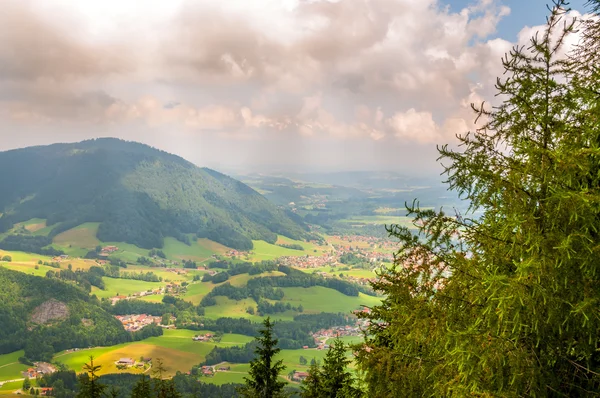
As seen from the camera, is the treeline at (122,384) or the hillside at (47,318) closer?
the treeline at (122,384)

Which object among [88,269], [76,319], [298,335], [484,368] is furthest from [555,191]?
[88,269]

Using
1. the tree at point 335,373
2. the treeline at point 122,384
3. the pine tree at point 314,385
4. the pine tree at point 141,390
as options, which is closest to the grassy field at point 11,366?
the treeline at point 122,384

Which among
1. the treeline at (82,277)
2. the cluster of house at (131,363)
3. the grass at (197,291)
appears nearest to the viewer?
the cluster of house at (131,363)

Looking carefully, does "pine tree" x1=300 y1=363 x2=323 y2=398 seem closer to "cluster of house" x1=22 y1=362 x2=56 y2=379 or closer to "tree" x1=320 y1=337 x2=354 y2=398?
"tree" x1=320 y1=337 x2=354 y2=398

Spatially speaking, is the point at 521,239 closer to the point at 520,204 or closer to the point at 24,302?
the point at 520,204

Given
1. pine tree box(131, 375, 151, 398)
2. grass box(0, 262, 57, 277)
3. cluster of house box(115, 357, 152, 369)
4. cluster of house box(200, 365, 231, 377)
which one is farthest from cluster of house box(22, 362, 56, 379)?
pine tree box(131, 375, 151, 398)

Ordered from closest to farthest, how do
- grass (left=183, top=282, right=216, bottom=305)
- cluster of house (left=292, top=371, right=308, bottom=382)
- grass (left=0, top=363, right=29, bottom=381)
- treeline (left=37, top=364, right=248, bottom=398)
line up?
treeline (left=37, top=364, right=248, bottom=398) → cluster of house (left=292, top=371, right=308, bottom=382) → grass (left=0, top=363, right=29, bottom=381) → grass (left=183, top=282, right=216, bottom=305)

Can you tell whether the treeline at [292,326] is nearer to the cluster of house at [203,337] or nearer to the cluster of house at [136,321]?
the cluster of house at [203,337]
